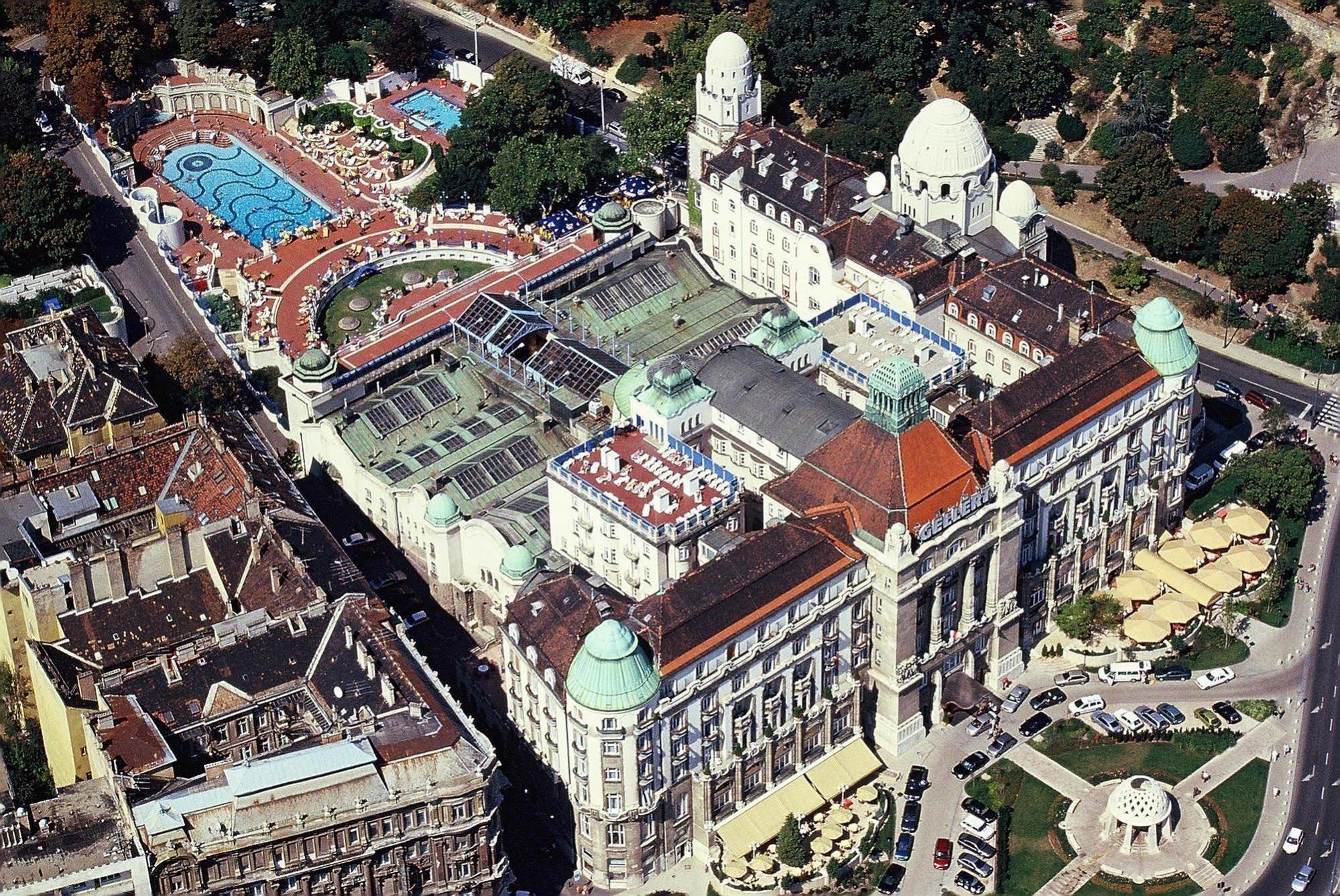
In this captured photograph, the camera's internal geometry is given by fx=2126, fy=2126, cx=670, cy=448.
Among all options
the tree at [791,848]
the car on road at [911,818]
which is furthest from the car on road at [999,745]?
the tree at [791,848]

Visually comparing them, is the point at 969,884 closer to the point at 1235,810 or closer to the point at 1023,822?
the point at 1023,822

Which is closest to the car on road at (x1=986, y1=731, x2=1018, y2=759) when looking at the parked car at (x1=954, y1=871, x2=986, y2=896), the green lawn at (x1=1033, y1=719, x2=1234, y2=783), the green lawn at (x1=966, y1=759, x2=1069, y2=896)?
the green lawn at (x1=966, y1=759, x2=1069, y2=896)

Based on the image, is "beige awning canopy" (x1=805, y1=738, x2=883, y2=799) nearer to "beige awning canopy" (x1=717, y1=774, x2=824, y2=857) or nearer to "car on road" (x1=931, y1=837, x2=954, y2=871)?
"beige awning canopy" (x1=717, y1=774, x2=824, y2=857)

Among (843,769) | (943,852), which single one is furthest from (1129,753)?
(843,769)

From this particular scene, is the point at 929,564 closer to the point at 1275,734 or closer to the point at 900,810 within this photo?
the point at 900,810

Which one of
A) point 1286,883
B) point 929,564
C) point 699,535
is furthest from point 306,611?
point 1286,883
